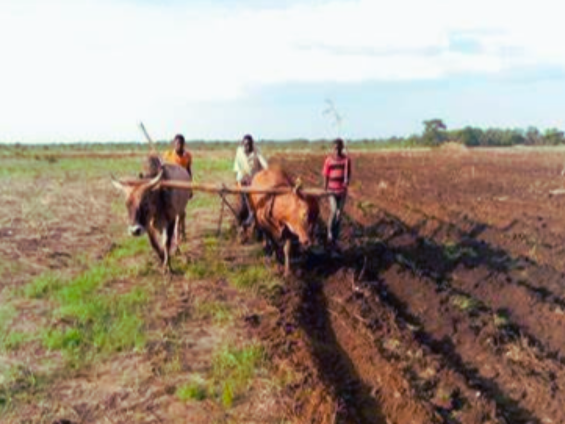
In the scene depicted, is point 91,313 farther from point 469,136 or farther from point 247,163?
point 469,136

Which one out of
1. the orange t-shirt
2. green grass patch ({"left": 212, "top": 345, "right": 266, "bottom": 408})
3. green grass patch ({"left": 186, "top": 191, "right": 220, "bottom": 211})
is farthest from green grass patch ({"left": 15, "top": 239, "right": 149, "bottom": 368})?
green grass patch ({"left": 186, "top": 191, "right": 220, "bottom": 211})

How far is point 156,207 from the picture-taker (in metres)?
12.5

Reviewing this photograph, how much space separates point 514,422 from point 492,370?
1.27m

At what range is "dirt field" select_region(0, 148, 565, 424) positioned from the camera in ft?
23.8

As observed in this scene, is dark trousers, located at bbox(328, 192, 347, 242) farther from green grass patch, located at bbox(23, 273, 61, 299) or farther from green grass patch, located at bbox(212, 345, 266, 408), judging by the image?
green grass patch, located at bbox(212, 345, 266, 408)

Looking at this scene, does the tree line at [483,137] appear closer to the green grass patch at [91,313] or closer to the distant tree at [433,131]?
the distant tree at [433,131]

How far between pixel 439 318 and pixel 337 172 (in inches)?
154

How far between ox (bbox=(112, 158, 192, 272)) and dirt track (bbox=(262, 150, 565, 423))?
2274 millimetres

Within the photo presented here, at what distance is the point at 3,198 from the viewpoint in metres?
25.0

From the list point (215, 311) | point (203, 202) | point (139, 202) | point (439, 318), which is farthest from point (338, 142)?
point (203, 202)

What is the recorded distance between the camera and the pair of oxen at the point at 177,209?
38.9 feet

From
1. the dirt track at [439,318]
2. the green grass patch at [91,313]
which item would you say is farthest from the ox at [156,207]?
the dirt track at [439,318]

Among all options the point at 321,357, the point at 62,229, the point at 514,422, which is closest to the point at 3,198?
the point at 62,229

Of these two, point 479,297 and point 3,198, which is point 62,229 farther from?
point 479,297
